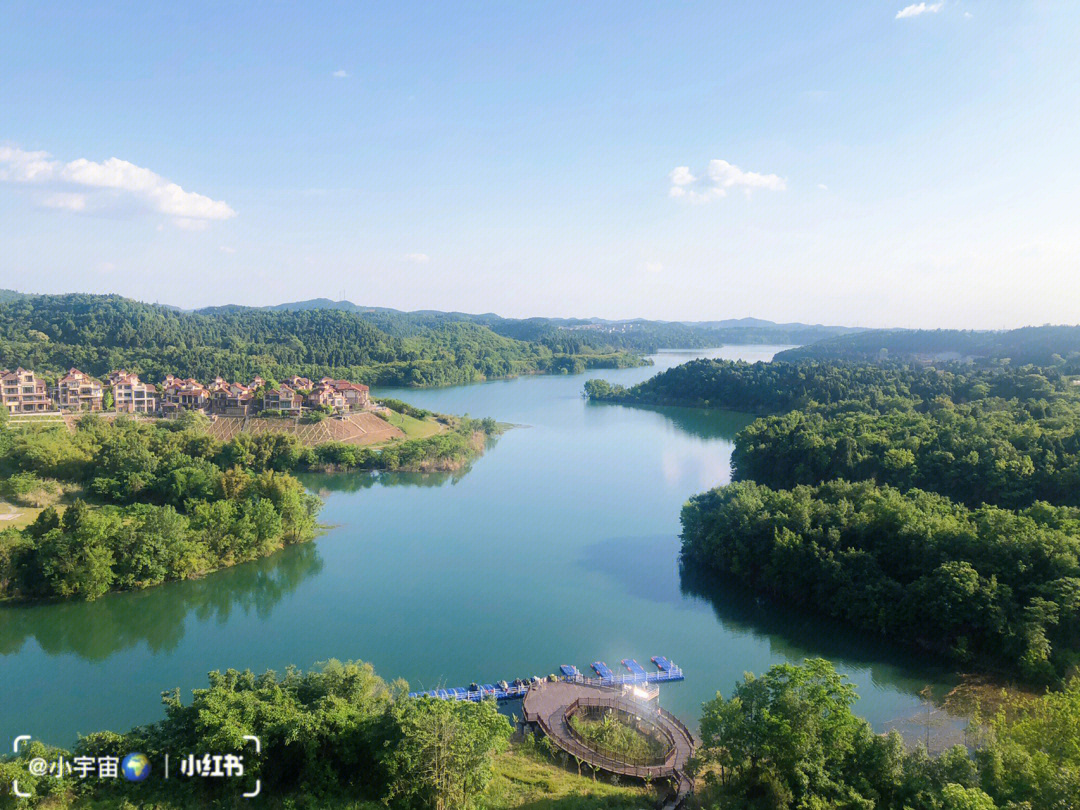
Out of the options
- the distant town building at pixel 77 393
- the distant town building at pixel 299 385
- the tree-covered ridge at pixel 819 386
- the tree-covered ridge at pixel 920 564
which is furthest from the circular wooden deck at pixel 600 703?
the distant town building at pixel 77 393

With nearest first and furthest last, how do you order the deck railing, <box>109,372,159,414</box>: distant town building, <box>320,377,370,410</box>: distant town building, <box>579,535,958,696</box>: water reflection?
1. the deck railing
2. <box>579,535,958,696</box>: water reflection
3. <box>109,372,159,414</box>: distant town building
4. <box>320,377,370,410</box>: distant town building

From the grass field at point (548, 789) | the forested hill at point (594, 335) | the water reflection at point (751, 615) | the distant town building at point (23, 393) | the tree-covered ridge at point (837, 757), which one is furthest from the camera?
the forested hill at point (594, 335)

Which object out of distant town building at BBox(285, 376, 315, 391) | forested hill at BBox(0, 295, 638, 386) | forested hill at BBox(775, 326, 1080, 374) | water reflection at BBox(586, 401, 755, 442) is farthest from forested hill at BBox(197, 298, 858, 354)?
distant town building at BBox(285, 376, 315, 391)

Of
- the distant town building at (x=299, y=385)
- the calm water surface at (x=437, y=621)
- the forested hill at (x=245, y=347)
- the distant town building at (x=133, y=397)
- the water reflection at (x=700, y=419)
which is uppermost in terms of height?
the forested hill at (x=245, y=347)

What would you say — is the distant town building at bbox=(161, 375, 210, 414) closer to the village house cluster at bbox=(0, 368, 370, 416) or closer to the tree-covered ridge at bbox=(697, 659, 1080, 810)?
the village house cluster at bbox=(0, 368, 370, 416)

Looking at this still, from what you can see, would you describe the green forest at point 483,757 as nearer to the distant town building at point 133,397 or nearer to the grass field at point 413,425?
the grass field at point 413,425

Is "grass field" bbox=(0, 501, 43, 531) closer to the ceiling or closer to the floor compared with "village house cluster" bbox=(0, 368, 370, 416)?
closer to the floor
